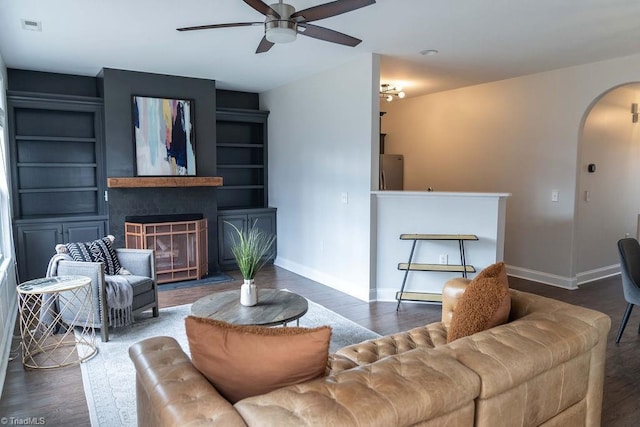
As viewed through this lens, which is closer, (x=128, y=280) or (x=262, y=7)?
(x=262, y=7)

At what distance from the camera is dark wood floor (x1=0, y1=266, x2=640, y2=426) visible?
2539mm

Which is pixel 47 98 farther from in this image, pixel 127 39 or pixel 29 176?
pixel 127 39

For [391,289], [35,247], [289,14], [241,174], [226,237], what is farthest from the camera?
[241,174]

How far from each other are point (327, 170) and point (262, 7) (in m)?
2.88

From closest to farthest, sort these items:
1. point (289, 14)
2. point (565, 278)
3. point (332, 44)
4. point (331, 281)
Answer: point (289, 14) → point (332, 44) → point (565, 278) → point (331, 281)

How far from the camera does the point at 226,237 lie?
246 inches

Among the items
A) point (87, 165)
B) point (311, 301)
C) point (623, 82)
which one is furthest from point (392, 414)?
point (87, 165)

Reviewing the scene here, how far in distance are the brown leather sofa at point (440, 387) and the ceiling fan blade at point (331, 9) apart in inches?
76.1

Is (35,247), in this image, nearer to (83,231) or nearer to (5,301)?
(83,231)

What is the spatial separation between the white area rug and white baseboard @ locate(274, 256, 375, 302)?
0.57m

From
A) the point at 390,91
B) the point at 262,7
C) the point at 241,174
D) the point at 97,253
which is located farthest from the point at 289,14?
the point at 241,174

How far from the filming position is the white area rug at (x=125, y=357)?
2.52 meters

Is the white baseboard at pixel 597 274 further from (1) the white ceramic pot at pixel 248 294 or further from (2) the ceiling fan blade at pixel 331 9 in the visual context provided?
(2) the ceiling fan blade at pixel 331 9

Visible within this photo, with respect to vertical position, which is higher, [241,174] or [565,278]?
[241,174]
